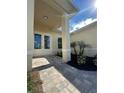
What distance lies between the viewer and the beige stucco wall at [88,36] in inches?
317

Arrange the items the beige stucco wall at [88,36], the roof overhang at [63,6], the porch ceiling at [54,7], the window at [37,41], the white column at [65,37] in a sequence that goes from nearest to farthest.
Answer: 1. the porch ceiling at [54,7]
2. the roof overhang at [63,6]
3. the white column at [65,37]
4. the beige stucco wall at [88,36]
5. the window at [37,41]

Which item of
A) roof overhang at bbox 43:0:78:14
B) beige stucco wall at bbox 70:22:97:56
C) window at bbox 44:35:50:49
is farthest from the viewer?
window at bbox 44:35:50:49

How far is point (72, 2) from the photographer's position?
670 cm

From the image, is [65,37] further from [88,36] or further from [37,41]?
[37,41]

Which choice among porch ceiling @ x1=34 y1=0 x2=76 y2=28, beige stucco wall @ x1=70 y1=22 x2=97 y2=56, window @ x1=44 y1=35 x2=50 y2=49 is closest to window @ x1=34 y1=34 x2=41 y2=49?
window @ x1=44 y1=35 x2=50 y2=49

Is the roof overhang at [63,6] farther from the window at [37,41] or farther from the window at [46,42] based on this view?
the window at [46,42]

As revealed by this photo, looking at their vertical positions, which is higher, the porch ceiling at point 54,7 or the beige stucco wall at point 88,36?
the porch ceiling at point 54,7

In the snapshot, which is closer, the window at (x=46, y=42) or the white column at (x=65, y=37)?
the white column at (x=65, y=37)

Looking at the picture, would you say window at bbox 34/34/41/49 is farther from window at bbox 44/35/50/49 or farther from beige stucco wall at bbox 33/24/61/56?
window at bbox 44/35/50/49

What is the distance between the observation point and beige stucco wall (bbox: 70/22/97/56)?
804 cm

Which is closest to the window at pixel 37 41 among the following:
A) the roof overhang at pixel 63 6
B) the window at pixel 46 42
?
the window at pixel 46 42
